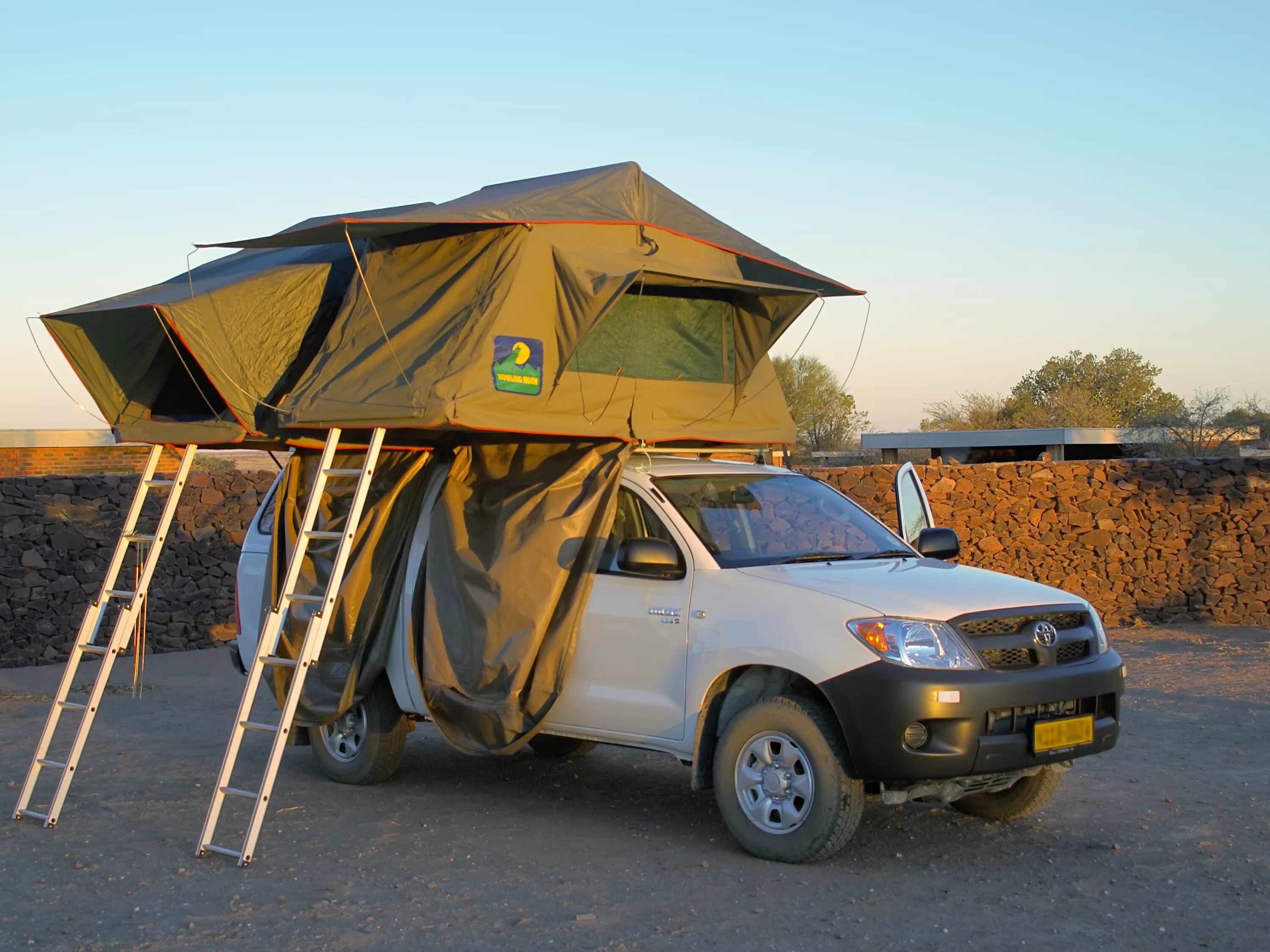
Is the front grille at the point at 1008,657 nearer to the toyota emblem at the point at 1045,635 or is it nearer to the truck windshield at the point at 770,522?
the toyota emblem at the point at 1045,635

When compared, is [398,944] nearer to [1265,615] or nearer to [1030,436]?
[1265,615]

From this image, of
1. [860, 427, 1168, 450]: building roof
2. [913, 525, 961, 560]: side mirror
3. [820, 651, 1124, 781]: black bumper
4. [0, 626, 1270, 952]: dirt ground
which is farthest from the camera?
[860, 427, 1168, 450]: building roof

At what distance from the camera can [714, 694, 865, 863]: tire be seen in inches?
235

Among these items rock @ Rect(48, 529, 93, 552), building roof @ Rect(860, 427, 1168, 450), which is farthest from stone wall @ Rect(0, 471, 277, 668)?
building roof @ Rect(860, 427, 1168, 450)

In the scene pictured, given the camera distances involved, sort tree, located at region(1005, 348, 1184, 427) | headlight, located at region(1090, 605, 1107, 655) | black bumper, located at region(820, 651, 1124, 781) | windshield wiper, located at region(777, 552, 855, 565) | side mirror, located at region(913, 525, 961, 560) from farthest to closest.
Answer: tree, located at region(1005, 348, 1184, 427), side mirror, located at region(913, 525, 961, 560), windshield wiper, located at region(777, 552, 855, 565), headlight, located at region(1090, 605, 1107, 655), black bumper, located at region(820, 651, 1124, 781)

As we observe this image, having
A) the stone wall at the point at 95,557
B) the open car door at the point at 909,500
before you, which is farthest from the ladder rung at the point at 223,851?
the stone wall at the point at 95,557

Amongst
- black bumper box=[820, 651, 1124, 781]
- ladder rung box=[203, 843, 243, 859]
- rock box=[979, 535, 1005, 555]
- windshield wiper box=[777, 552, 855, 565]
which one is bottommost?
ladder rung box=[203, 843, 243, 859]

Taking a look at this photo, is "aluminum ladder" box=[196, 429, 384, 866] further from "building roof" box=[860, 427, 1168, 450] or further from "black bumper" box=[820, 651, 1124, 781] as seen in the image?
"building roof" box=[860, 427, 1168, 450]

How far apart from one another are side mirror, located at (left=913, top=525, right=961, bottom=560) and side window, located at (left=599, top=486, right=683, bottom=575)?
161 centimetres

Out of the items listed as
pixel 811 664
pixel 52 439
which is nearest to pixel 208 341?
pixel 811 664

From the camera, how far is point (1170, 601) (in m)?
17.5

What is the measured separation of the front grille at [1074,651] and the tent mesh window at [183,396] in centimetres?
488

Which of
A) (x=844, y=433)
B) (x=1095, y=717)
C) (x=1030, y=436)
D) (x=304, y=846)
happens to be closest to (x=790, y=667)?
(x=1095, y=717)

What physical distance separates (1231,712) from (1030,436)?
87.5 ft
